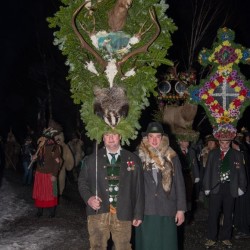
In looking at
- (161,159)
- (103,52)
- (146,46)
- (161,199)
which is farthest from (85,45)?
(161,199)

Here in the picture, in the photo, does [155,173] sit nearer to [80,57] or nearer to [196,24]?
[80,57]

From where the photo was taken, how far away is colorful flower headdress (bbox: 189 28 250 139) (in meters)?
8.30

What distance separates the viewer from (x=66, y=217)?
8867 millimetres

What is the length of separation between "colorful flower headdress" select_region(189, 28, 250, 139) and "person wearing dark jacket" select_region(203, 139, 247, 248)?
1520 mm

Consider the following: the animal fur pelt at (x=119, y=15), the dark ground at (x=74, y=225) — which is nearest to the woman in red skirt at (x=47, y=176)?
the dark ground at (x=74, y=225)

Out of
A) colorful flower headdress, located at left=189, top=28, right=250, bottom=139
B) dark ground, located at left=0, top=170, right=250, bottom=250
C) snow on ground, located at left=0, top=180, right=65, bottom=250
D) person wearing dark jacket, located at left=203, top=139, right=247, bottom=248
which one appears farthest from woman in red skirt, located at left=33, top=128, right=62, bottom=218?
person wearing dark jacket, located at left=203, top=139, right=247, bottom=248

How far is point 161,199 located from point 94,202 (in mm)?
940

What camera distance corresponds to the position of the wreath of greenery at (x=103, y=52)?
205 inches

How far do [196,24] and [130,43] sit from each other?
9.54 metres

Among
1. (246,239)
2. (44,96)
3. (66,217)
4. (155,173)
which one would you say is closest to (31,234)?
(66,217)

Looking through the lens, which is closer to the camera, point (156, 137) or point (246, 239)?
point (156, 137)

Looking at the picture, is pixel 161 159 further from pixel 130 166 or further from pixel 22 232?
pixel 22 232

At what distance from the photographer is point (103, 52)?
541cm

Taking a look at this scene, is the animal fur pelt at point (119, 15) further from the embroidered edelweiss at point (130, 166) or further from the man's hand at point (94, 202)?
the man's hand at point (94, 202)
